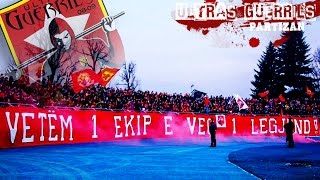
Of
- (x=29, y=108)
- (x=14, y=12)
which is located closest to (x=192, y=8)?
(x=29, y=108)

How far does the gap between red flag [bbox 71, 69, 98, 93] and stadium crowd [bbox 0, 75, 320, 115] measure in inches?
16.0

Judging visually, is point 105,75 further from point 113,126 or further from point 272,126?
point 272,126

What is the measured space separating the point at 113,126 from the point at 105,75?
592 centimetres

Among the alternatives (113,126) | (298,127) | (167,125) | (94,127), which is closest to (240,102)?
(298,127)

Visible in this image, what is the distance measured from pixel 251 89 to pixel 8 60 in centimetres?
3912

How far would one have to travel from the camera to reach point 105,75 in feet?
86.9

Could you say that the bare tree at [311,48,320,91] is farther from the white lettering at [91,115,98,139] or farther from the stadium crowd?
the white lettering at [91,115,98,139]

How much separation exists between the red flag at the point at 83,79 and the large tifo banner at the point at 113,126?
2.13 m

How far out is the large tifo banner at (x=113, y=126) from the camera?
51.4 ft

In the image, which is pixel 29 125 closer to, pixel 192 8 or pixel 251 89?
pixel 192 8

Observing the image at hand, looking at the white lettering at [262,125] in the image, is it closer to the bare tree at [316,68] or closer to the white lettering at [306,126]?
the white lettering at [306,126]

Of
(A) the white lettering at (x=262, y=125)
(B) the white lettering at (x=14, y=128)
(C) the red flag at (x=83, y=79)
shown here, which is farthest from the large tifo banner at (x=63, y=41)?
(A) the white lettering at (x=262, y=125)

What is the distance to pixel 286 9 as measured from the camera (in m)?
16.6

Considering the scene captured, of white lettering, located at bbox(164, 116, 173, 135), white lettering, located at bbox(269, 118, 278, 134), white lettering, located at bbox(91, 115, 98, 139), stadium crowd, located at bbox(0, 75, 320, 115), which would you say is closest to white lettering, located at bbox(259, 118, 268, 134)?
white lettering, located at bbox(269, 118, 278, 134)
